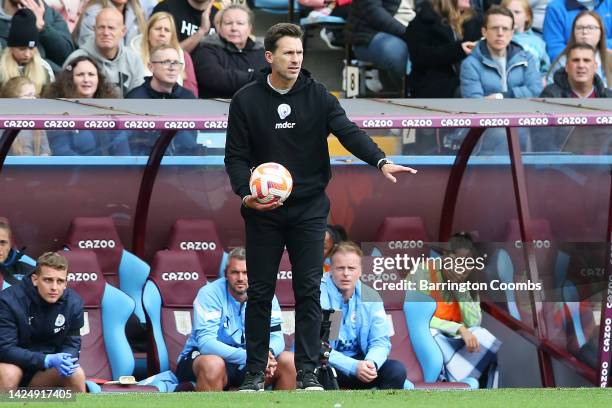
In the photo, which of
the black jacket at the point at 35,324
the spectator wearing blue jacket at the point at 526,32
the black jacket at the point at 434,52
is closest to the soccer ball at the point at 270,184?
the black jacket at the point at 35,324

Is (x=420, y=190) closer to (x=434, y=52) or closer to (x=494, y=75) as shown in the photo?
(x=494, y=75)

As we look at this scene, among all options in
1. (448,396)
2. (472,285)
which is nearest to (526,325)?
(472,285)

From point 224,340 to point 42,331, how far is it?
1.17 meters

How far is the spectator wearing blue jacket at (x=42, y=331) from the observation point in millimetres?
8688

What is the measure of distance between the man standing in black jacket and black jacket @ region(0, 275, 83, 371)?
1.82 meters

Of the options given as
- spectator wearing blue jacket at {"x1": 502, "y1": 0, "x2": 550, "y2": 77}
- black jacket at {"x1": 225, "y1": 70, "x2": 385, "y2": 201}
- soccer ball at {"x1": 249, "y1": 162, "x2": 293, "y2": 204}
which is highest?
spectator wearing blue jacket at {"x1": 502, "y1": 0, "x2": 550, "y2": 77}

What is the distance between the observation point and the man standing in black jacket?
292 inches

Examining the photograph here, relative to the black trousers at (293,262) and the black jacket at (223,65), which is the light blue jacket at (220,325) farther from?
the black jacket at (223,65)

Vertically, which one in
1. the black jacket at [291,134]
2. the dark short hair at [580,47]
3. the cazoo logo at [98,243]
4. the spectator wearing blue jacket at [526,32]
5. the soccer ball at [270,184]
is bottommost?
the cazoo logo at [98,243]

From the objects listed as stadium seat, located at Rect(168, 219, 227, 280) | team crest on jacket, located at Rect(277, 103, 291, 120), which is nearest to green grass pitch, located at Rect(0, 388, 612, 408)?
team crest on jacket, located at Rect(277, 103, 291, 120)

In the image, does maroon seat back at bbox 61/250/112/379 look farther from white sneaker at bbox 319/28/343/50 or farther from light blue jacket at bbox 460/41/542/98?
white sneaker at bbox 319/28/343/50

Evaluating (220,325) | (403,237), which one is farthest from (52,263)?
(403,237)

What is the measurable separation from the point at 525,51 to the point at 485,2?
1.77 m

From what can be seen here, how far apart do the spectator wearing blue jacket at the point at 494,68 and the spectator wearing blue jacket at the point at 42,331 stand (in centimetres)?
426
